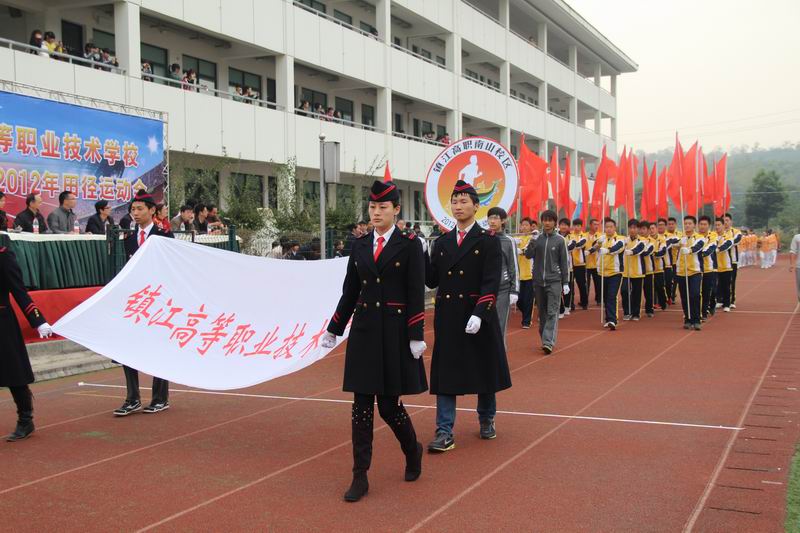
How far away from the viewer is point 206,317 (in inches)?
317

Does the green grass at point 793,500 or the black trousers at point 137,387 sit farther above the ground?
the black trousers at point 137,387

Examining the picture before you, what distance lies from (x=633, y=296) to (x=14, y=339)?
510 inches

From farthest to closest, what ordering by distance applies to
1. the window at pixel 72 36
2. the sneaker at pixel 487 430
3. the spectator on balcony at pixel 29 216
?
the window at pixel 72 36 < the spectator on balcony at pixel 29 216 < the sneaker at pixel 487 430

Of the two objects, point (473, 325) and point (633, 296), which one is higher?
point (473, 325)

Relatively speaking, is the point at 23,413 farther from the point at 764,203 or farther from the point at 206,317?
the point at 764,203

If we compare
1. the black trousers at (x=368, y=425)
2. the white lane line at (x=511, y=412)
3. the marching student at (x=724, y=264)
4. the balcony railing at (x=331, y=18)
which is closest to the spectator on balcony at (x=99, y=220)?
the white lane line at (x=511, y=412)

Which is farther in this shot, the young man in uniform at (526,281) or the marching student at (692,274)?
the young man in uniform at (526,281)

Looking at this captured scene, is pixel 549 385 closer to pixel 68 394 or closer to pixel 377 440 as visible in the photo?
pixel 377 440

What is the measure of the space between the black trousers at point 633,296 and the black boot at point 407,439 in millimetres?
12100

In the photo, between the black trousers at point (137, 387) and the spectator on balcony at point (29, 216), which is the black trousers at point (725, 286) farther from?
the spectator on balcony at point (29, 216)

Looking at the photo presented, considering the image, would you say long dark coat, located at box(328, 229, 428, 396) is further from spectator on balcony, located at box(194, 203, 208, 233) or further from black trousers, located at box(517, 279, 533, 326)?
black trousers, located at box(517, 279, 533, 326)

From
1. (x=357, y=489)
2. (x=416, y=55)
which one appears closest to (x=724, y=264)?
(x=357, y=489)

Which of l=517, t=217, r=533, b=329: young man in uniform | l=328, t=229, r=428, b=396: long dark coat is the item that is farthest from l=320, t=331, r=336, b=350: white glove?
l=517, t=217, r=533, b=329: young man in uniform

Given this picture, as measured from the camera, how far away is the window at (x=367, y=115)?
34.9 meters
